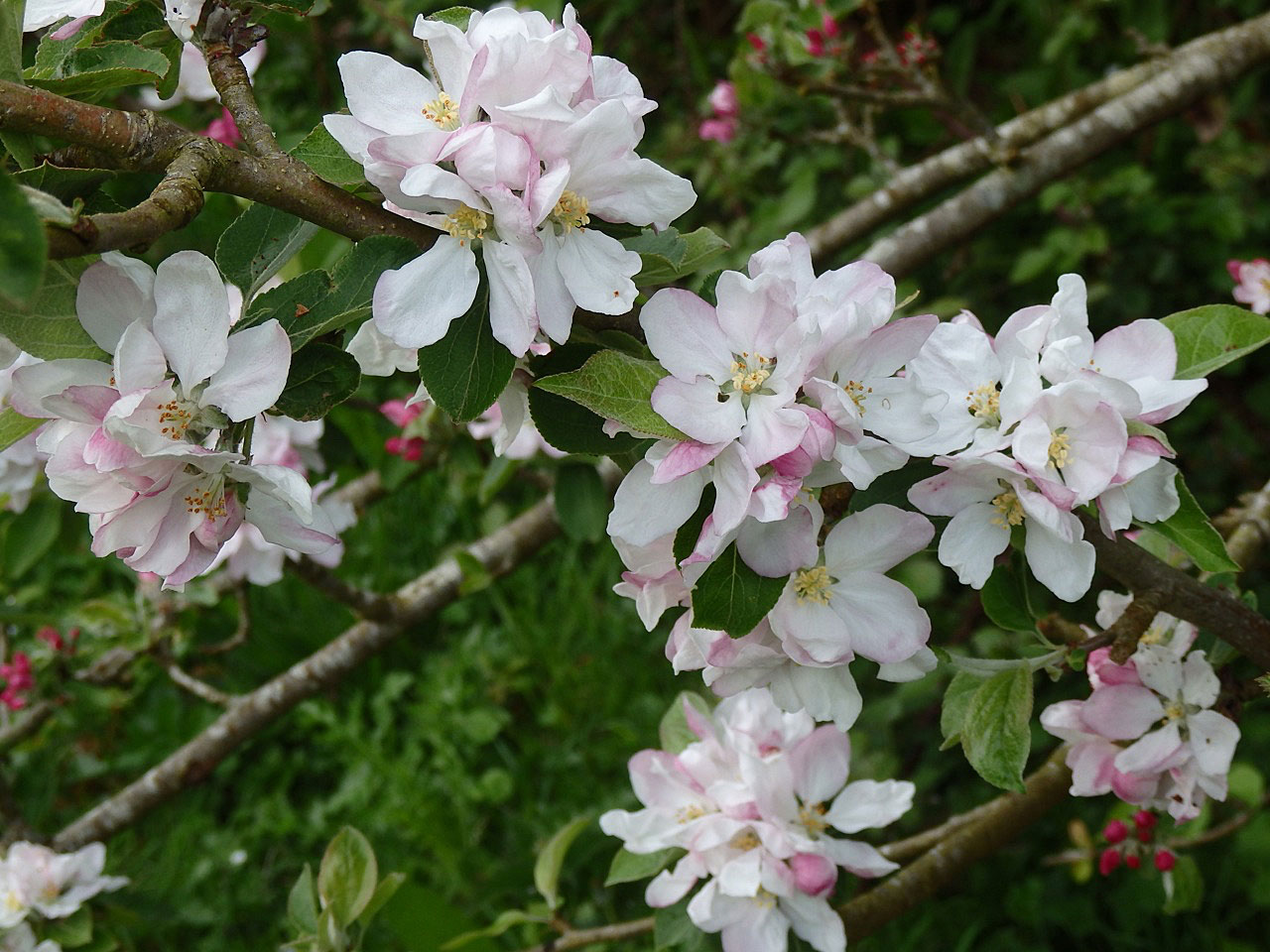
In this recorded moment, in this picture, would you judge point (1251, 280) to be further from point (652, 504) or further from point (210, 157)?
point (210, 157)

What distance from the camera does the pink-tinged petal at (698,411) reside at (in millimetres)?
736

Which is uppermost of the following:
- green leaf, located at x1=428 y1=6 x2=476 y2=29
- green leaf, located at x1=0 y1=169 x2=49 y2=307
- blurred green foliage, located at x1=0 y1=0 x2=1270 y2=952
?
green leaf, located at x1=428 y1=6 x2=476 y2=29

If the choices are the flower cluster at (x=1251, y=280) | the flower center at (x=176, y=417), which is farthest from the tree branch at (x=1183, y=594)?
the flower cluster at (x=1251, y=280)

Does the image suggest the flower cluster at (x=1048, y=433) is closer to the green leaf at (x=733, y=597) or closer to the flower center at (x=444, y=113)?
the green leaf at (x=733, y=597)

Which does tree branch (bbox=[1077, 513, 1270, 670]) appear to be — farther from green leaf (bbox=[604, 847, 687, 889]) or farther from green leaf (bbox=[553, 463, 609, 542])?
green leaf (bbox=[553, 463, 609, 542])

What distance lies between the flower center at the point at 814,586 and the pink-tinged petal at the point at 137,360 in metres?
0.45

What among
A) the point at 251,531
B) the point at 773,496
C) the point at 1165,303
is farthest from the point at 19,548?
the point at 1165,303

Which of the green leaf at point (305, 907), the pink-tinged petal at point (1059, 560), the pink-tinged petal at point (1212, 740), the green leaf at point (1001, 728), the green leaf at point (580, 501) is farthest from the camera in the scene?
the green leaf at point (580, 501)

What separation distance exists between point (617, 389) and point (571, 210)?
12 cm

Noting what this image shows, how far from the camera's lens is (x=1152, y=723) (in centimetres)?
115

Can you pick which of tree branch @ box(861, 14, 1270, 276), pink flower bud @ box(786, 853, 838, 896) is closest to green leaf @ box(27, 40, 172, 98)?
pink flower bud @ box(786, 853, 838, 896)

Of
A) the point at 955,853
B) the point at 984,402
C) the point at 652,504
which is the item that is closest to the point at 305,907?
the point at 955,853

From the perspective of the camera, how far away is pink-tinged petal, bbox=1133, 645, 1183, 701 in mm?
1090

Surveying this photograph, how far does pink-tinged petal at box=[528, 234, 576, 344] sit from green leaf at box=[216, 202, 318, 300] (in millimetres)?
188
